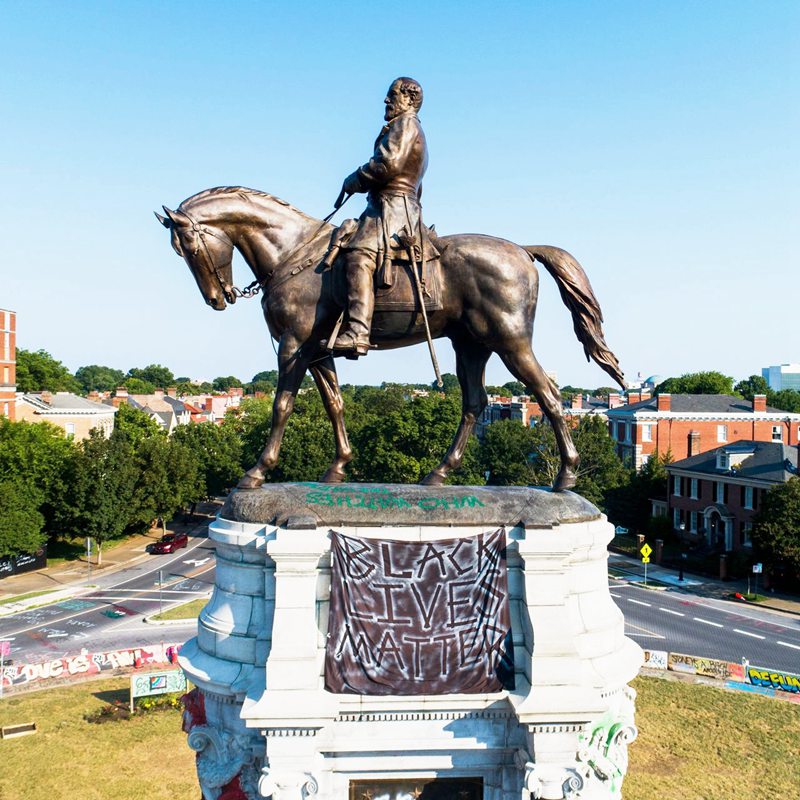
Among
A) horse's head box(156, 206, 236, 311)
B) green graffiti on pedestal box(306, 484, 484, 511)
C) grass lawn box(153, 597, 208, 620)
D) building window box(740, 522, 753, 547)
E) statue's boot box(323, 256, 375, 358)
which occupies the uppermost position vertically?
horse's head box(156, 206, 236, 311)

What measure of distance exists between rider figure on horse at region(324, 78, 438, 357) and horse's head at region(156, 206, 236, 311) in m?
1.95

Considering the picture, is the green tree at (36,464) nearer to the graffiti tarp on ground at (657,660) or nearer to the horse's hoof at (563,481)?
the graffiti tarp on ground at (657,660)

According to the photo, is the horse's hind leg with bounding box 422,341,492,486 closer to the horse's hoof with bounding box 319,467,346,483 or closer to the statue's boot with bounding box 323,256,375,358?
the horse's hoof with bounding box 319,467,346,483

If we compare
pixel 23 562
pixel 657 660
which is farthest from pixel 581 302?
pixel 23 562

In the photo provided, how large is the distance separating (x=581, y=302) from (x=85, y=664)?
2152 cm

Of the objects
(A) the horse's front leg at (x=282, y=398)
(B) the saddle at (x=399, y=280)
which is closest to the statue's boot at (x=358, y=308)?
(B) the saddle at (x=399, y=280)

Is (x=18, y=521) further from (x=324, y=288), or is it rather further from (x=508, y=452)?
(x=324, y=288)

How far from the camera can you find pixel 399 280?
10.5m

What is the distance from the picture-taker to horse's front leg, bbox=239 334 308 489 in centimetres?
1058

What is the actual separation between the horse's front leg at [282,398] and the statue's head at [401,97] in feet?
12.7

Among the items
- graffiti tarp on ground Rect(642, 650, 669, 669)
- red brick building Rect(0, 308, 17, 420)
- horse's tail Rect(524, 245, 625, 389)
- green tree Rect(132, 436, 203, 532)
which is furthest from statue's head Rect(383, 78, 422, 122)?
red brick building Rect(0, 308, 17, 420)

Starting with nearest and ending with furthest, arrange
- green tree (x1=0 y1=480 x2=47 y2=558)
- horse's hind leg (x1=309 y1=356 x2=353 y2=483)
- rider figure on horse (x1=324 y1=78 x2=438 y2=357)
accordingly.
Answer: rider figure on horse (x1=324 y1=78 x2=438 y2=357) < horse's hind leg (x1=309 y1=356 x2=353 y2=483) < green tree (x1=0 y1=480 x2=47 y2=558)

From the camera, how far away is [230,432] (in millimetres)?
65125

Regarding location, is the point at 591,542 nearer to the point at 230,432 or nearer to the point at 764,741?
the point at 764,741
